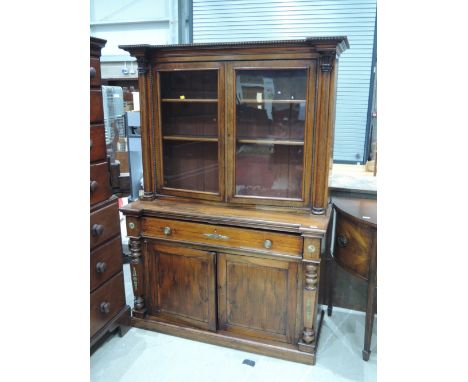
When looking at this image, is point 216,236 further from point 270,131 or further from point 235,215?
point 270,131

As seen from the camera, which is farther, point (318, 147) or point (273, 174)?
point (273, 174)

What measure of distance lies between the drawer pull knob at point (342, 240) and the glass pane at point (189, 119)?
76 centimetres

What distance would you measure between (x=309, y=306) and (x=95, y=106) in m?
1.25

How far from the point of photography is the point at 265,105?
1768 mm

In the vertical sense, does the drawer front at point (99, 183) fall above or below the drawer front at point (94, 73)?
below

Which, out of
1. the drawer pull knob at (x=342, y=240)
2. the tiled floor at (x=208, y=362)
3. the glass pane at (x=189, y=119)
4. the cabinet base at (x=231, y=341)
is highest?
the glass pane at (x=189, y=119)

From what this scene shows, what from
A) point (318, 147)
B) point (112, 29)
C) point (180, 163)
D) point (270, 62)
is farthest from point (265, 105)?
point (112, 29)

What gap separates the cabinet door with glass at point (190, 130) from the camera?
1.78 m

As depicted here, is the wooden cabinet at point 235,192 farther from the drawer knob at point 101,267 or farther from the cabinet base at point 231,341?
the drawer knob at point 101,267

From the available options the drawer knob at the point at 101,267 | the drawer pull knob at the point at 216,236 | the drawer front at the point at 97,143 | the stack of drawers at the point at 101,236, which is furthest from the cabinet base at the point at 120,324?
the drawer front at the point at 97,143

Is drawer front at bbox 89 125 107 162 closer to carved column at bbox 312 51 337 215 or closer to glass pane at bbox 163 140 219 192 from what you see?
glass pane at bbox 163 140 219 192
